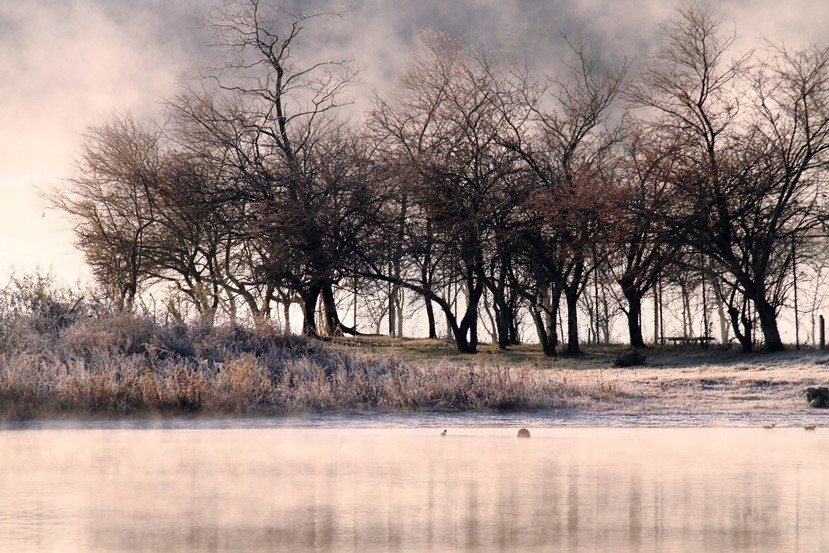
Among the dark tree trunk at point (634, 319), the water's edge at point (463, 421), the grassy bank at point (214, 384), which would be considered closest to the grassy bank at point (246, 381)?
the grassy bank at point (214, 384)

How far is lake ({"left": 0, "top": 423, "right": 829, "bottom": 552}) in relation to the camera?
536cm

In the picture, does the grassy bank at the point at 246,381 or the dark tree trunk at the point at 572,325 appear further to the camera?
the dark tree trunk at the point at 572,325

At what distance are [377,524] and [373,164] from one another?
120 feet

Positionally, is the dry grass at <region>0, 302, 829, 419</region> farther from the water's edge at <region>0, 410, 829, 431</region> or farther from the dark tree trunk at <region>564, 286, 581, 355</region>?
the dark tree trunk at <region>564, 286, 581, 355</region>

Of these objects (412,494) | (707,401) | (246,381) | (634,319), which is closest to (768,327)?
(634,319)

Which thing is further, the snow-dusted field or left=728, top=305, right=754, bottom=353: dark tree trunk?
left=728, top=305, right=754, bottom=353: dark tree trunk

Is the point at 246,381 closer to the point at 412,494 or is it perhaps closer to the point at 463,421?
the point at 463,421

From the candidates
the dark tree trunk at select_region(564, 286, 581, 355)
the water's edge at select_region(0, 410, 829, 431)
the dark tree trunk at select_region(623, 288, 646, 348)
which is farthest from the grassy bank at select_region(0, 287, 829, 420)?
the dark tree trunk at select_region(623, 288, 646, 348)

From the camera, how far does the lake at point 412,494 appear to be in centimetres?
536

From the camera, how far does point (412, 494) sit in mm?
6965

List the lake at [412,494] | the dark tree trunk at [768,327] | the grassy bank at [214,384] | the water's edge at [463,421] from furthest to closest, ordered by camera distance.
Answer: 1. the dark tree trunk at [768,327]
2. the grassy bank at [214,384]
3. the water's edge at [463,421]
4. the lake at [412,494]

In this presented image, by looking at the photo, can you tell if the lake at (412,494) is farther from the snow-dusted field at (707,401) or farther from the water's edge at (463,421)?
the snow-dusted field at (707,401)

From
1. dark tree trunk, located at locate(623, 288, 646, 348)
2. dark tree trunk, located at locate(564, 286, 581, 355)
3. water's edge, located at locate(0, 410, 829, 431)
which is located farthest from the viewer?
dark tree trunk, located at locate(623, 288, 646, 348)

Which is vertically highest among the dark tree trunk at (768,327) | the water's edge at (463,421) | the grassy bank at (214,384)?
the dark tree trunk at (768,327)
